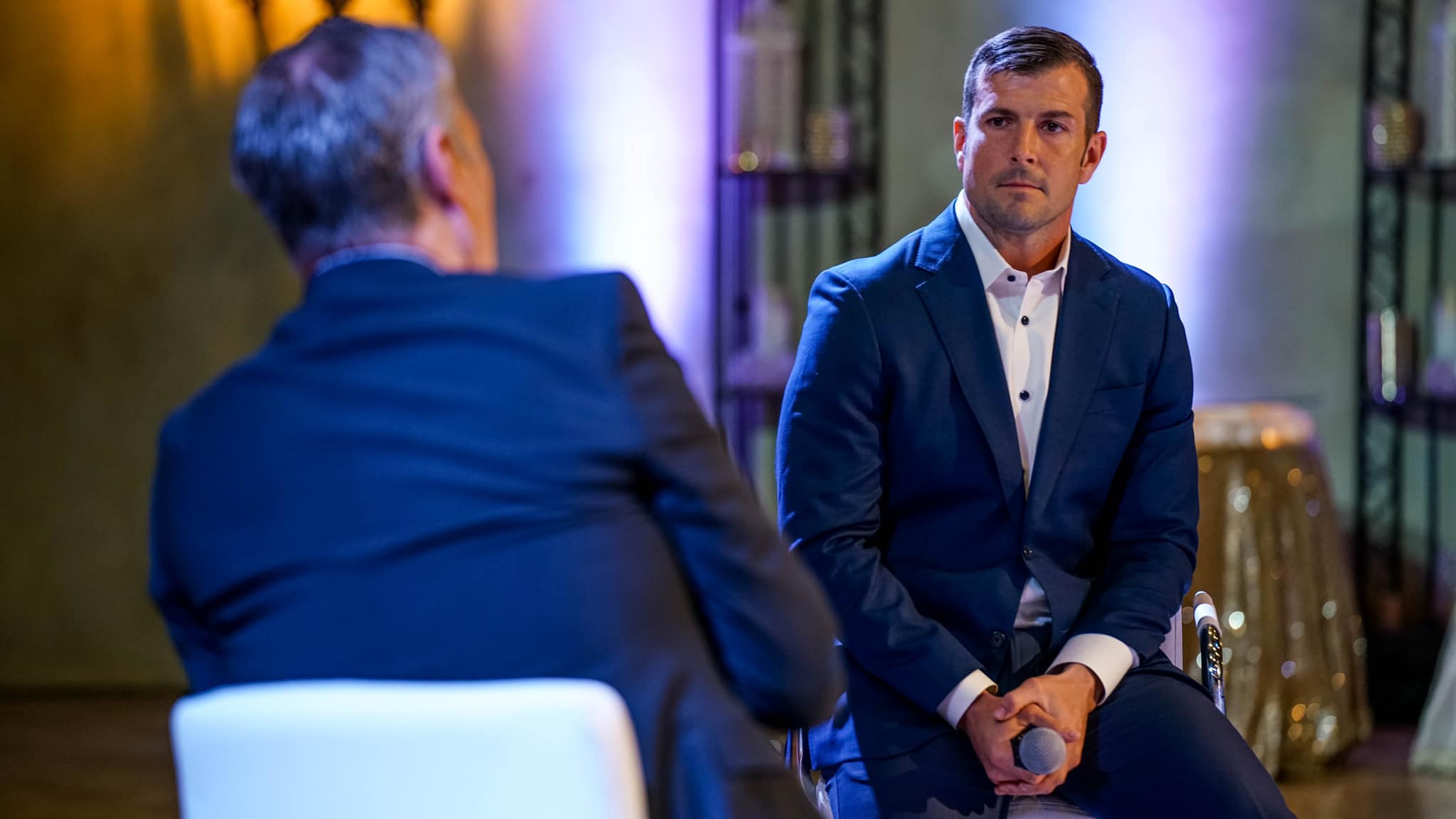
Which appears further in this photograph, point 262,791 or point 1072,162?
point 1072,162

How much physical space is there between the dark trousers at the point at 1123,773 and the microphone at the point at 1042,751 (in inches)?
3.6

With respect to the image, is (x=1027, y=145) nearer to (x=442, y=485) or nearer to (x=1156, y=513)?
(x=1156, y=513)

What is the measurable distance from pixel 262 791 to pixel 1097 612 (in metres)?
1.16

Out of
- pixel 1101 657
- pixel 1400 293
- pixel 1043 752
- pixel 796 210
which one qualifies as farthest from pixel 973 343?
pixel 1400 293

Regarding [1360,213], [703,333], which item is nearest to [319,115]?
[703,333]

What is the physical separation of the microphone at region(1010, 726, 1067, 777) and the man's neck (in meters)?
0.63

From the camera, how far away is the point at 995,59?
1.91m

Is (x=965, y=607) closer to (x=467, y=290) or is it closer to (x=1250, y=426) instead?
(x=467, y=290)

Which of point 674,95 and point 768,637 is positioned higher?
point 674,95

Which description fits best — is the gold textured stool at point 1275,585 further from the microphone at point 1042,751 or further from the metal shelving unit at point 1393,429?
the microphone at point 1042,751

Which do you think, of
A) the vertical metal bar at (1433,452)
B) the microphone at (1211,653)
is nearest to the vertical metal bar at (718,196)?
the vertical metal bar at (1433,452)

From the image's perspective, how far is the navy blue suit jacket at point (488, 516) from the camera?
3.41 feet

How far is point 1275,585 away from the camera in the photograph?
3332 mm

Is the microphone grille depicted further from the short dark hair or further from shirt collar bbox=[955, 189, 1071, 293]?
the short dark hair
